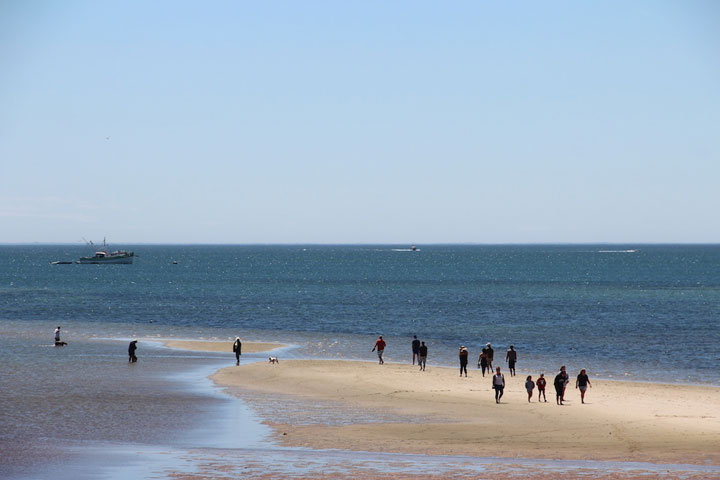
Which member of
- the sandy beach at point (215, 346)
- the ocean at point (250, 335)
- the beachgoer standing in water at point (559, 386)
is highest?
the beachgoer standing in water at point (559, 386)

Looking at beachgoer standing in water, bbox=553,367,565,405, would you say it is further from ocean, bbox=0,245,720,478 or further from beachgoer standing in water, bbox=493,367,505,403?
ocean, bbox=0,245,720,478

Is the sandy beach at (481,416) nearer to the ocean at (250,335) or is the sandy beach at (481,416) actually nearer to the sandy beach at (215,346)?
the ocean at (250,335)

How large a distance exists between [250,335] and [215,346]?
9662mm

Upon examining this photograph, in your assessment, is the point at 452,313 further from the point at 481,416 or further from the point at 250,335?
the point at 481,416

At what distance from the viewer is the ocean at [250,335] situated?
97.1 ft

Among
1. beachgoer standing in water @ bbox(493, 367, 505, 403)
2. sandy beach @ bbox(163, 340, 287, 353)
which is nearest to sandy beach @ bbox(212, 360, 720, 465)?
beachgoer standing in water @ bbox(493, 367, 505, 403)

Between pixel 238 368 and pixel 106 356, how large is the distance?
1034cm

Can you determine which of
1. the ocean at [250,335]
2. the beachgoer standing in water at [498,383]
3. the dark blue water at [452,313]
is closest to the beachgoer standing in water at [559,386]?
the beachgoer standing in water at [498,383]

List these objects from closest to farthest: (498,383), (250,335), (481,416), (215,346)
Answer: (481,416), (498,383), (215,346), (250,335)

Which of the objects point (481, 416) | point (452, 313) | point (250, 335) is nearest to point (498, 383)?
point (481, 416)

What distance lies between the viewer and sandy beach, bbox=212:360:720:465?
25.3m

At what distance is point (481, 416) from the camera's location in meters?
30.9

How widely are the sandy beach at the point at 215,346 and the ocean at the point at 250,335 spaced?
Result: 60.0 inches

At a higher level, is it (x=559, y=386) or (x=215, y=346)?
(x=559, y=386)
